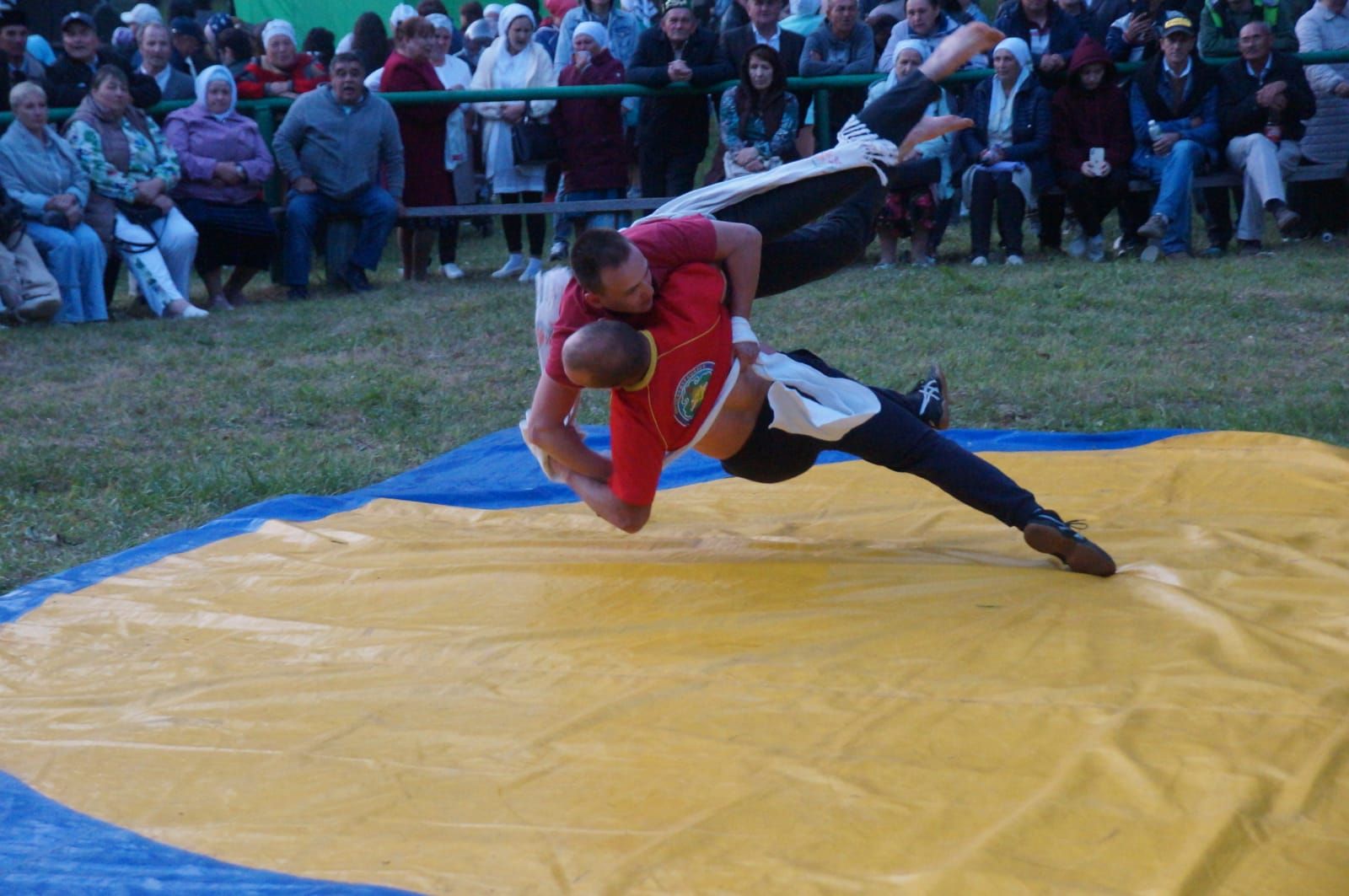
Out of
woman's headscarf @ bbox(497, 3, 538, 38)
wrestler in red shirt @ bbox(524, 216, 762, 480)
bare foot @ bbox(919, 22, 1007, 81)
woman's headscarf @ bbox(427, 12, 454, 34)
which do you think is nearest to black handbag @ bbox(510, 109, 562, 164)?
woman's headscarf @ bbox(497, 3, 538, 38)

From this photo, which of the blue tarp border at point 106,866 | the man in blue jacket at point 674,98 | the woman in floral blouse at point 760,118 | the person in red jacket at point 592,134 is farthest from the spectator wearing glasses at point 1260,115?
the blue tarp border at point 106,866

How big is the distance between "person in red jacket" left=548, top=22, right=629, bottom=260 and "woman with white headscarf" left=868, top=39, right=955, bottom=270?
1.63m

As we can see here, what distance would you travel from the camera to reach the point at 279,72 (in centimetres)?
955

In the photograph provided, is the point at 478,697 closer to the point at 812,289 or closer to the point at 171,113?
the point at 812,289

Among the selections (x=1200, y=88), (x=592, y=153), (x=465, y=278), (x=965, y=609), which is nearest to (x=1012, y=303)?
(x=1200, y=88)

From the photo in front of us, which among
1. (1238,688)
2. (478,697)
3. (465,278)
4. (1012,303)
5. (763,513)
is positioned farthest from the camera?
(465,278)

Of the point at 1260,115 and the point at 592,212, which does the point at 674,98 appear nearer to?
the point at 592,212

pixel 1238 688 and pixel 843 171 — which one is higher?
pixel 843 171

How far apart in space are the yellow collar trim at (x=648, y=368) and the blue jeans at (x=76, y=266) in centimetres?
576

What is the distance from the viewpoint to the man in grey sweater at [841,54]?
9078 mm

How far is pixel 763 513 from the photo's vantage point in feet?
13.8

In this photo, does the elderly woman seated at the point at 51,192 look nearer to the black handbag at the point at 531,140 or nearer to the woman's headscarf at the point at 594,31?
the black handbag at the point at 531,140

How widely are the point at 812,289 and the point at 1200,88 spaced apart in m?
2.82

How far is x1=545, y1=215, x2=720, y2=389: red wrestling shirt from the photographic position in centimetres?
339
